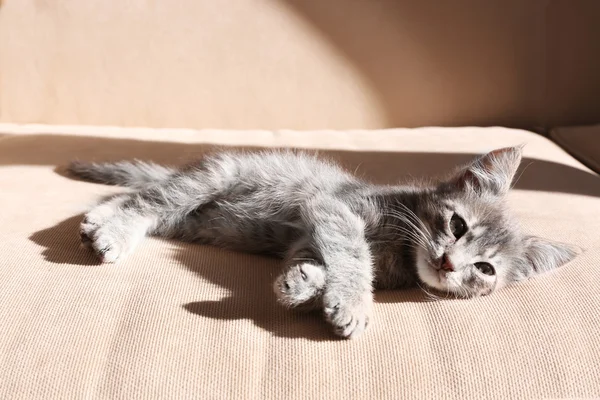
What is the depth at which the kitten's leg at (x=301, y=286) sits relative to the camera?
42.1 inches

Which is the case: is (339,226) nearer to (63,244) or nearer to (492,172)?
(492,172)

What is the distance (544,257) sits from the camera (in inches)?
49.9

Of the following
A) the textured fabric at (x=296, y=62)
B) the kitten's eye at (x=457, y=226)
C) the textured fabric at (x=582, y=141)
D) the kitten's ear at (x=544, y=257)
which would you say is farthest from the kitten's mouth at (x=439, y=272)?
the textured fabric at (x=296, y=62)

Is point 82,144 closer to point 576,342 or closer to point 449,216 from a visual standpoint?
point 449,216

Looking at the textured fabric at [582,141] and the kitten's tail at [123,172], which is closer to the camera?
the kitten's tail at [123,172]

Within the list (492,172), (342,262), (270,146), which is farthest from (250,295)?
(270,146)

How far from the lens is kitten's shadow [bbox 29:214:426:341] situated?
1067 millimetres

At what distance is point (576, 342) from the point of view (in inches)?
41.3

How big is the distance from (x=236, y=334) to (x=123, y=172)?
86cm

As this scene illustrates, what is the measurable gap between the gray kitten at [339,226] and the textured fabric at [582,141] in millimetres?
1022

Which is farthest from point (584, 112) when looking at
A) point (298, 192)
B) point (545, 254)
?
point (298, 192)

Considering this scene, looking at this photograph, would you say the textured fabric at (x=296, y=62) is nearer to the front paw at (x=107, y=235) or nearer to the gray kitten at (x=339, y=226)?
the gray kitten at (x=339, y=226)

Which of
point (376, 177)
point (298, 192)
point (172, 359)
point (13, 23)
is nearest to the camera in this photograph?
point (172, 359)

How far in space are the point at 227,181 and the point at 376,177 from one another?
55cm
